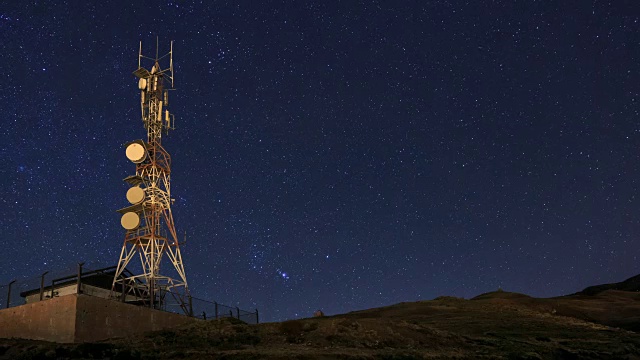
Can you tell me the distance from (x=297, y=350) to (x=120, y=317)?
1054cm

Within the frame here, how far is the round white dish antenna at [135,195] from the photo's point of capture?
40.2m

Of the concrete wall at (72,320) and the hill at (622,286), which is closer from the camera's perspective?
the concrete wall at (72,320)

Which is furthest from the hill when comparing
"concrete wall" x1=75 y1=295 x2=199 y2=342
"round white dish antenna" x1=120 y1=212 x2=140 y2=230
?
"concrete wall" x1=75 y1=295 x2=199 y2=342

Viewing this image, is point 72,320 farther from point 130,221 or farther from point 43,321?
point 130,221

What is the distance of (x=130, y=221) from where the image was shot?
3981cm

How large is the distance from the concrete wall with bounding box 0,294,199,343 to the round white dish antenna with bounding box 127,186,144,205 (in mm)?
9583

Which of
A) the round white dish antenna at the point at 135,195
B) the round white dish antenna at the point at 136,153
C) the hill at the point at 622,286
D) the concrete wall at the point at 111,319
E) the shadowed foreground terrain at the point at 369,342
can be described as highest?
the round white dish antenna at the point at 136,153

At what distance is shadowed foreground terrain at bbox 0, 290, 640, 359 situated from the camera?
2581 centimetres

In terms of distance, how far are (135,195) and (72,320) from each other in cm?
1328

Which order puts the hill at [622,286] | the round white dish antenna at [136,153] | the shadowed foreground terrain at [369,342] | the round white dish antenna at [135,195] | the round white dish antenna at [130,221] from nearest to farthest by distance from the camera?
the shadowed foreground terrain at [369,342] → the round white dish antenna at [130,221] → the round white dish antenna at [135,195] → the round white dish antenna at [136,153] → the hill at [622,286]

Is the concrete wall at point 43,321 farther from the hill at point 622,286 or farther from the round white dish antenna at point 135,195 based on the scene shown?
the hill at point 622,286

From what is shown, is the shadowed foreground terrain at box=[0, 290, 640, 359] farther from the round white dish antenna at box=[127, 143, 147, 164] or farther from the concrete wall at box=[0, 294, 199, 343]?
the round white dish antenna at box=[127, 143, 147, 164]

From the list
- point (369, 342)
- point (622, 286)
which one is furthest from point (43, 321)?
point (622, 286)

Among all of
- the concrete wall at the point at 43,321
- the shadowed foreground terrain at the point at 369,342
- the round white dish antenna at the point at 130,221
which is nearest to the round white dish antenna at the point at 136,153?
the round white dish antenna at the point at 130,221
